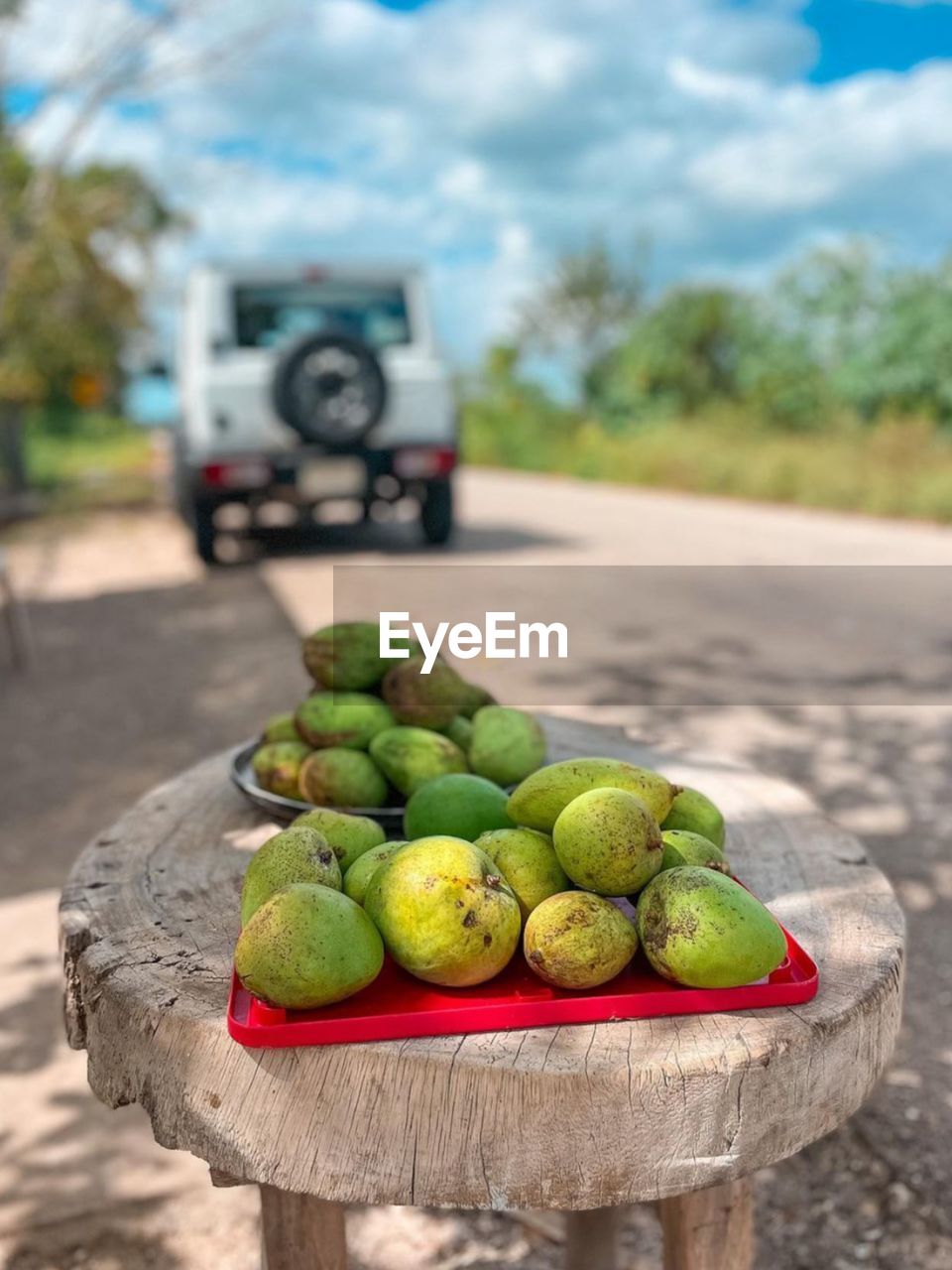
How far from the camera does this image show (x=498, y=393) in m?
36.9

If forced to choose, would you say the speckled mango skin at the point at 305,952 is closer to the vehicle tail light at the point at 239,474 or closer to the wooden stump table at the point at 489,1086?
the wooden stump table at the point at 489,1086

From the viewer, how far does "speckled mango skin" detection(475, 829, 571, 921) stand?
4.94 feet

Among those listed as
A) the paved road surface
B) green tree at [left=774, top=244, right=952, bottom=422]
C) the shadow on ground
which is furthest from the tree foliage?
the shadow on ground

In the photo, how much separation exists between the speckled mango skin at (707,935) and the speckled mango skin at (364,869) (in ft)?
1.13

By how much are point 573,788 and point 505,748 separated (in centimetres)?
37

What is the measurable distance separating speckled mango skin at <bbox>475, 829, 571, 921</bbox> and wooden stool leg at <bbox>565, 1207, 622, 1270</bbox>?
1.03 meters

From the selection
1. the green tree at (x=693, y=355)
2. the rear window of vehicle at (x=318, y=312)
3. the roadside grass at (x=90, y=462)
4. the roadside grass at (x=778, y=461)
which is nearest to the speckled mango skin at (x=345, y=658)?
the rear window of vehicle at (x=318, y=312)

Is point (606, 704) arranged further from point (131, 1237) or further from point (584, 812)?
point (584, 812)

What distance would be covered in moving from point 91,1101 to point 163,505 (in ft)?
51.6

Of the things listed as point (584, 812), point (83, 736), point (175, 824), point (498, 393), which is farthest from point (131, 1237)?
point (498, 393)

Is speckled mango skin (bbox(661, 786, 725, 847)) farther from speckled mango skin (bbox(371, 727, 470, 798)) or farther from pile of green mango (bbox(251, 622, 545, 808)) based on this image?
speckled mango skin (bbox(371, 727, 470, 798))

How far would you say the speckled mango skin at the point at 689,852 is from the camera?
155 cm

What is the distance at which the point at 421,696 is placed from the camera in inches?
83.0

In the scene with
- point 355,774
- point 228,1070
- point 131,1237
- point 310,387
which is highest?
point 310,387
